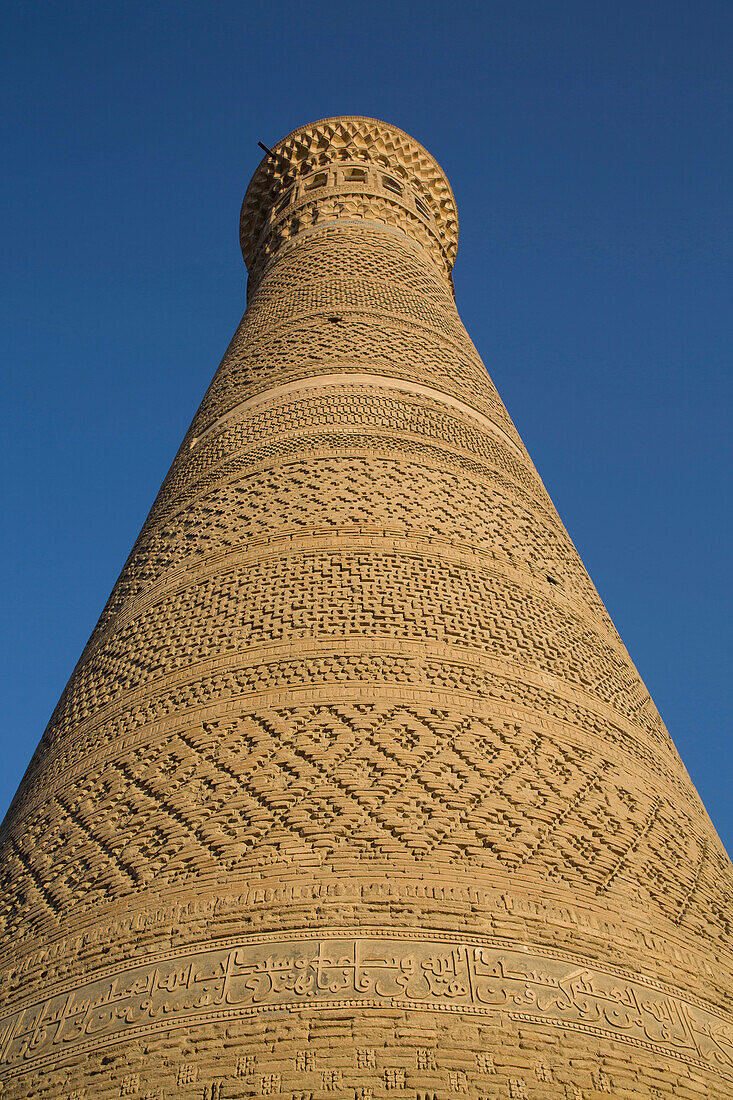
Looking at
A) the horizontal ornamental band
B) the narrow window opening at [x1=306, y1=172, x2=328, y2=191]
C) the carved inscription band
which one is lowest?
the carved inscription band

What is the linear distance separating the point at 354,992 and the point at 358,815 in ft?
1.21

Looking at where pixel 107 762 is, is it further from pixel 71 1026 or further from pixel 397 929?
pixel 397 929

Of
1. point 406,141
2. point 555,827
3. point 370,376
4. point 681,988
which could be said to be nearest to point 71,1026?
point 555,827

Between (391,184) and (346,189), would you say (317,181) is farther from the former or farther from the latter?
(391,184)

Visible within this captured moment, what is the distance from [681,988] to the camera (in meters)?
1.90

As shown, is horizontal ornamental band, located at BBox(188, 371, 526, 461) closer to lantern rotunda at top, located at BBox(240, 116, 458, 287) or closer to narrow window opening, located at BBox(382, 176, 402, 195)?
lantern rotunda at top, located at BBox(240, 116, 458, 287)

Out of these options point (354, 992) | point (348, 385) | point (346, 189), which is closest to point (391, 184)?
point (346, 189)

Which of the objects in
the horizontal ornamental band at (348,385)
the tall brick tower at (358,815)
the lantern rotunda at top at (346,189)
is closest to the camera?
the tall brick tower at (358,815)

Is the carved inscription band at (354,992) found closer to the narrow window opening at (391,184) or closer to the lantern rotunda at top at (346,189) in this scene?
the lantern rotunda at top at (346,189)

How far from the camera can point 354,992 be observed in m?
1.66

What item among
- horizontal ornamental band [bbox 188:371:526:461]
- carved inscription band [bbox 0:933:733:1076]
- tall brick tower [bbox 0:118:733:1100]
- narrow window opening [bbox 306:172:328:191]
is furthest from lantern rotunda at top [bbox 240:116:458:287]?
carved inscription band [bbox 0:933:733:1076]

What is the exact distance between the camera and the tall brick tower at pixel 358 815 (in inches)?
64.9

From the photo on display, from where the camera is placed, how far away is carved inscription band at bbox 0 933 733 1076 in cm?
167

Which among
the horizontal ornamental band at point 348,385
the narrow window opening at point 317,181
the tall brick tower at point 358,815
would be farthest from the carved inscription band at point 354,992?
the narrow window opening at point 317,181
